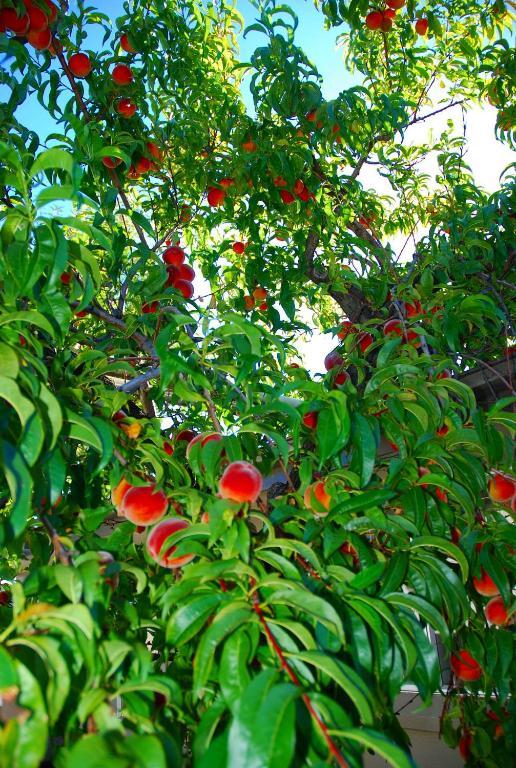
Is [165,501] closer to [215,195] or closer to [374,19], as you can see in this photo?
[215,195]

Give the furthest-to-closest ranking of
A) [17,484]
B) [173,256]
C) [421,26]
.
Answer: [421,26] → [173,256] → [17,484]

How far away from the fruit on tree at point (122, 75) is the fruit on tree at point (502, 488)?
1.58m

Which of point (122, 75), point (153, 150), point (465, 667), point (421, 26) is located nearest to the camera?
point (465, 667)

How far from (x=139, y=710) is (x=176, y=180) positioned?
2.04 metres

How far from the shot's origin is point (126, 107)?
1.80 m

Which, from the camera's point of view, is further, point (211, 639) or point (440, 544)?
point (440, 544)

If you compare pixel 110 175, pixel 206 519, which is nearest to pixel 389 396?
pixel 206 519

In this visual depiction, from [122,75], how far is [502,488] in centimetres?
163

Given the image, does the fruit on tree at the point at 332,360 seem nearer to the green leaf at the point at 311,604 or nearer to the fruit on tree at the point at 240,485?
the fruit on tree at the point at 240,485

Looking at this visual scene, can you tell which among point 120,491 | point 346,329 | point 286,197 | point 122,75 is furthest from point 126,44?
point 120,491

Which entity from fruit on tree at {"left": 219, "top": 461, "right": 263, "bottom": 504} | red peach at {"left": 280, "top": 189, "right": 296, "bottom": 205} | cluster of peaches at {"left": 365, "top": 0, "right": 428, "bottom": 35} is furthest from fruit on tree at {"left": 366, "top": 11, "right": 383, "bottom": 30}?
fruit on tree at {"left": 219, "top": 461, "right": 263, "bottom": 504}

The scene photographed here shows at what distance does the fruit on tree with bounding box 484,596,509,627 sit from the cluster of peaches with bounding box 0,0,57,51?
1.77 meters

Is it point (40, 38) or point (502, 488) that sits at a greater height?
point (40, 38)

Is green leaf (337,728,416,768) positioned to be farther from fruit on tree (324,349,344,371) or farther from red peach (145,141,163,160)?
red peach (145,141,163,160)
